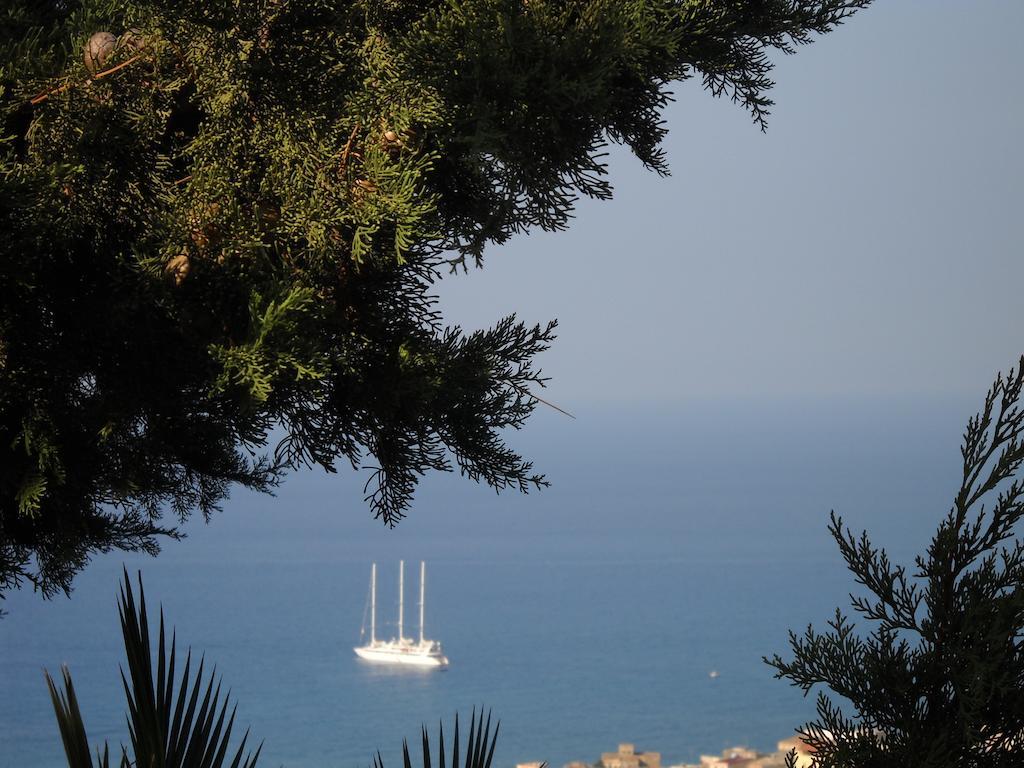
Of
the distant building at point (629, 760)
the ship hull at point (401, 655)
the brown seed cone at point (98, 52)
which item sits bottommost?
Result: the brown seed cone at point (98, 52)

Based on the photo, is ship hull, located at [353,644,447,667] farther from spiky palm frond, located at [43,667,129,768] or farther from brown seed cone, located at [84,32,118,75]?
brown seed cone, located at [84,32,118,75]

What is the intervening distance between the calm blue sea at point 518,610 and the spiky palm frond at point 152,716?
1694 cm

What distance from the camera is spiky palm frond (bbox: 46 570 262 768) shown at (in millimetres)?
1955

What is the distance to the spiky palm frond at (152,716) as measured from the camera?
1.96 m

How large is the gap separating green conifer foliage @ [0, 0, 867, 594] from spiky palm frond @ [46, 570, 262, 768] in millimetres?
412

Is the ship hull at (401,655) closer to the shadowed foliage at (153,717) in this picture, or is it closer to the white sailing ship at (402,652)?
the white sailing ship at (402,652)

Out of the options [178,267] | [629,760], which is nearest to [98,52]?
[178,267]

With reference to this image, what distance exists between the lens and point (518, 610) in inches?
1768

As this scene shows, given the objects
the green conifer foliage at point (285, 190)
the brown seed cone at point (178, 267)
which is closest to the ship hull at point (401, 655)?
the green conifer foliage at point (285, 190)

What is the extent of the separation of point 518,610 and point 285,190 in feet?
143

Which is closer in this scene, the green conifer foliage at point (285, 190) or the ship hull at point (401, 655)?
the green conifer foliage at point (285, 190)

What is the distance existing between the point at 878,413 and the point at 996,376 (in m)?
129

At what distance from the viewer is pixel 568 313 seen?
63.1 m

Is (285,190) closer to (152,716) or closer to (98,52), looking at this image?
(98,52)
